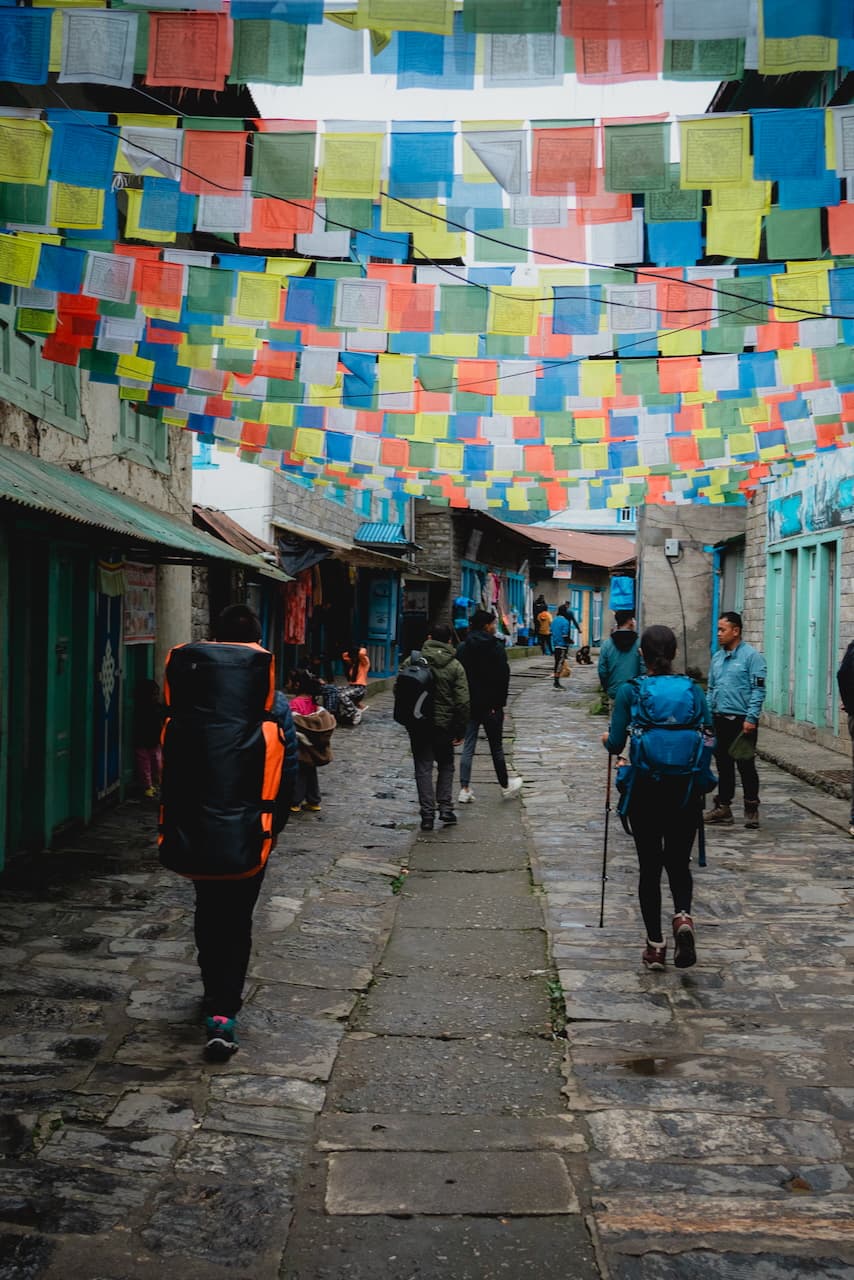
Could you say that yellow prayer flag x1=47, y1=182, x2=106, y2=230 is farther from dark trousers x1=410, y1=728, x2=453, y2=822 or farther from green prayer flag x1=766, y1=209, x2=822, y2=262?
dark trousers x1=410, y1=728, x2=453, y2=822

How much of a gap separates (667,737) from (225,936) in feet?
8.00

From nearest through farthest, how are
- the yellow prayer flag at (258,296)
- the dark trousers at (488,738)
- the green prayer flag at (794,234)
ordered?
the green prayer flag at (794,234), the yellow prayer flag at (258,296), the dark trousers at (488,738)

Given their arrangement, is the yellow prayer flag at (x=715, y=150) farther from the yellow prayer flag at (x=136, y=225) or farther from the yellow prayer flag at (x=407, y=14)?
the yellow prayer flag at (x=136, y=225)

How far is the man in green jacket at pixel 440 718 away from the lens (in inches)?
384

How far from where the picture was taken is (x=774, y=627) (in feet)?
60.7

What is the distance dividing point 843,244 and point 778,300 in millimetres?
1621

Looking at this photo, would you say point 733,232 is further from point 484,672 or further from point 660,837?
point 484,672

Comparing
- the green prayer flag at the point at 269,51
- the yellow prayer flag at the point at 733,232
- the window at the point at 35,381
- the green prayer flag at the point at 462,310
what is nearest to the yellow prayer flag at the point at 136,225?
the green prayer flag at the point at 269,51

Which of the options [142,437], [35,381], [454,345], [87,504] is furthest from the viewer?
[142,437]

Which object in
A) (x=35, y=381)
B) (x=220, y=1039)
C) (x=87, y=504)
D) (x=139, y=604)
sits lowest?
(x=220, y=1039)

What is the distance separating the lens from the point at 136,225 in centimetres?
634

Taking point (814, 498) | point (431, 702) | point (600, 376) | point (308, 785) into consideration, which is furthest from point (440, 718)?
point (814, 498)

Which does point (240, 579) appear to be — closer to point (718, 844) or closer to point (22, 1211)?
point (718, 844)

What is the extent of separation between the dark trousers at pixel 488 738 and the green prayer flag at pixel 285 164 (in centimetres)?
618
